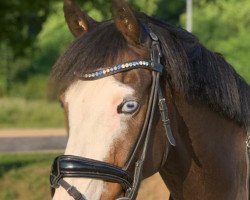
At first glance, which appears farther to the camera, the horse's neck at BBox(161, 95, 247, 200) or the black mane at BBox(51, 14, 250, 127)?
the horse's neck at BBox(161, 95, 247, 200)

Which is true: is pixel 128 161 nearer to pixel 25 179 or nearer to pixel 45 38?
pixel 25 179

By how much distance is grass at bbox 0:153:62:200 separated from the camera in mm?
10438

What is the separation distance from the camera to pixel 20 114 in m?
26.6

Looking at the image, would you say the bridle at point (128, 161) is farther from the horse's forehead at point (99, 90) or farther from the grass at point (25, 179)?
the grass at point (25, 179)

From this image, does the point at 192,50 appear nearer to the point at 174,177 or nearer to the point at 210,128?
the point at 210,128

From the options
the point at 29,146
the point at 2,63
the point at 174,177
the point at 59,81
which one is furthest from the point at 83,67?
A: the point at 2,63

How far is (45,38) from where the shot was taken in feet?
99.7

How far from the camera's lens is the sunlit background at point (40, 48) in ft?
35.3

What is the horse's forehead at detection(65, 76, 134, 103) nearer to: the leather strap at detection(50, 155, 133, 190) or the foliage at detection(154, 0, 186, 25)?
the leather strap at detection(50, 155, 133, 190)

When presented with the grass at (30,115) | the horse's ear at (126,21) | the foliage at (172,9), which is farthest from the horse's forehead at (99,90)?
the foliage at (172,9)

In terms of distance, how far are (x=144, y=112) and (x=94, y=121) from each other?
0.80 ft

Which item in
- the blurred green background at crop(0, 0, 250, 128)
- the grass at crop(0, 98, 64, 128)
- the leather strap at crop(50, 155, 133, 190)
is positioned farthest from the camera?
the grass at crop(0, 98, 64, 128)

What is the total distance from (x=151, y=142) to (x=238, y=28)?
2485cm

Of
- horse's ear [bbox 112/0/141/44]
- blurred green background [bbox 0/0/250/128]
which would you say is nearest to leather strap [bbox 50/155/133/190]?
horse's ear [bbox 112/0/141/44]
